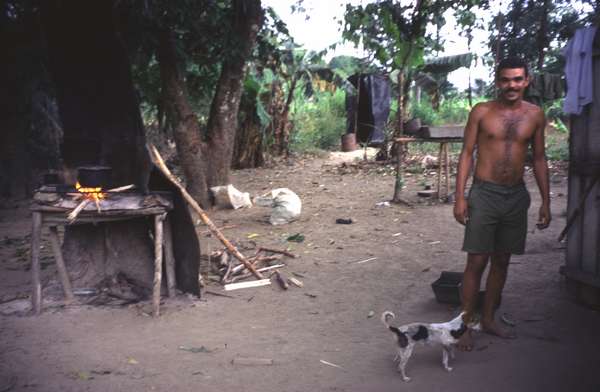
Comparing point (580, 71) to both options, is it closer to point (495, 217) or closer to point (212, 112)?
point (495, 217)

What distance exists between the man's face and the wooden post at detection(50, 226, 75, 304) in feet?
12.9

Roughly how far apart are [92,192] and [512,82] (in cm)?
341

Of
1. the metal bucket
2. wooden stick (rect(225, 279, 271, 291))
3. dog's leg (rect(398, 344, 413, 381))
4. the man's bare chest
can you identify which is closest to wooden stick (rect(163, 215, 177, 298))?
wooden stick (rect(225, 279, 271, 291))

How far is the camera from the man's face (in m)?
3.46

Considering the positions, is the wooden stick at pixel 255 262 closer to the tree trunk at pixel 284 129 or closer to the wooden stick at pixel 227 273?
the wooden stick at pixel 227 273

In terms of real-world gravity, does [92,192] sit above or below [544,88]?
below

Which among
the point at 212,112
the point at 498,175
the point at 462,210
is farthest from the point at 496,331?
the point at 212,112

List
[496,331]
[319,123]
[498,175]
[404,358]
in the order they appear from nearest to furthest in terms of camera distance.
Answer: [404,358] < [498,175] < [496,331] < [319,123]

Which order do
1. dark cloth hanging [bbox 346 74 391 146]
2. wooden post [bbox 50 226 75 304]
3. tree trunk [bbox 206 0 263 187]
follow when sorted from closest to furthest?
wooden post [bbox 50 226 75 304] < tree trunk [bbox 206 0 263 187] < dark cloth hanging [bbox 346 74 391 146]

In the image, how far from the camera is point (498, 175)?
359cm

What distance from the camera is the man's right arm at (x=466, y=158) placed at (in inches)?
143

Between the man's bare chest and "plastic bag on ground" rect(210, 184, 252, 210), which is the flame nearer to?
the man's bare chest

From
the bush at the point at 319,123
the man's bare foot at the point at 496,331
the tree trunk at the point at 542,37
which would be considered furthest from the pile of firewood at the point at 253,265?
the tree trunk at the point at 542,37

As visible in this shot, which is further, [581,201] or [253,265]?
[253,265]
